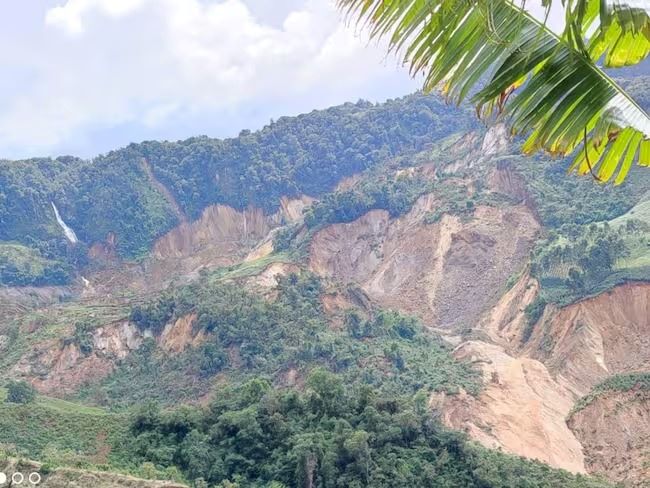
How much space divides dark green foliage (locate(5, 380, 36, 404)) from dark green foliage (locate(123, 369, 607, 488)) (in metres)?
12.1

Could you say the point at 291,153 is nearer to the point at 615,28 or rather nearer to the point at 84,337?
the point at 84,337

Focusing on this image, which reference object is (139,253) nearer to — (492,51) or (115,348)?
(115,348)

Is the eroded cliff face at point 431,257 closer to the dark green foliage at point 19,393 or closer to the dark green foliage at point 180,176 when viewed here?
the dark green foliage at point 180,176

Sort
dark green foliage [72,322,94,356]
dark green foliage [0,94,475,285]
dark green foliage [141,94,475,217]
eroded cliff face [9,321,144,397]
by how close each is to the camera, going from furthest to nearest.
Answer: dark green foliage [141,94,475,217] < dark green foliage [0,94,475,285] < dark green foliage [72,322,94,356] < eroded cliff face [9,321,144,397]

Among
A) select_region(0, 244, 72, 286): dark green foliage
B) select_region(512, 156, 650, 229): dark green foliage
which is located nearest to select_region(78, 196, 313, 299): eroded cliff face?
select_region(0, 244, 72, 286): dark green foliage

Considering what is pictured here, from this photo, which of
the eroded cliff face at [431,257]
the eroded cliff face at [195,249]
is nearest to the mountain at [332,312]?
the eroded cliff face at [431,257]

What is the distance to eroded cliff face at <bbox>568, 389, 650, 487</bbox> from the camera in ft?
89.6

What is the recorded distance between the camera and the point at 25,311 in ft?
187

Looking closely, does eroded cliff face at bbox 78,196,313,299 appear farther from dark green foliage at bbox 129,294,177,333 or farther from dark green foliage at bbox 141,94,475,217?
dark green foliage at bbox 129,294,177,333

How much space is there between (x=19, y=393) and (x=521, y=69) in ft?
114

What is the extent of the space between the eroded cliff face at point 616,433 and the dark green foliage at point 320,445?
5433 mm

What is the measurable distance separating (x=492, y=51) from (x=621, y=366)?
3577 centimetres

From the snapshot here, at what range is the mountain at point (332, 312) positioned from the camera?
22984 mm

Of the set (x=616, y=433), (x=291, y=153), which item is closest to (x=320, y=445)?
(x=616, y=433)
